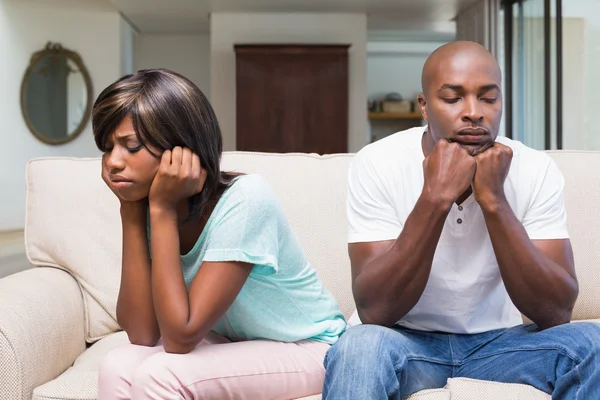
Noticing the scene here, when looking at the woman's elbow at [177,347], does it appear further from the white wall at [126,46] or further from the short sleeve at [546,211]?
the white wall at [126,46]

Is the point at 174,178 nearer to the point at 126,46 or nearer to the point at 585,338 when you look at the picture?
the point at 585,338

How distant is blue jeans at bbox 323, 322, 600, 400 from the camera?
3.92 ft

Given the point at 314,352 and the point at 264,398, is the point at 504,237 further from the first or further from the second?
the point at 264,398

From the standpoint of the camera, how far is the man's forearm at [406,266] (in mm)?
1311

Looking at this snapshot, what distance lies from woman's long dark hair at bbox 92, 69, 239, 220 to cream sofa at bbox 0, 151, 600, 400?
0.53 metres

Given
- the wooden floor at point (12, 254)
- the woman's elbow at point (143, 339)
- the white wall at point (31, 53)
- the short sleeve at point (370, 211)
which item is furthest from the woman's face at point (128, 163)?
the white wall at point (31, 53)

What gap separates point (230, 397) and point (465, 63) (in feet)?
2.37

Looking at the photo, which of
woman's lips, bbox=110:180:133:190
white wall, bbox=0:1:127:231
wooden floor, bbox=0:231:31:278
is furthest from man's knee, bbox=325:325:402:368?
white wall, bbox=0:1:127:231

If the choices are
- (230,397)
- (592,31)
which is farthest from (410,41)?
(230,397)

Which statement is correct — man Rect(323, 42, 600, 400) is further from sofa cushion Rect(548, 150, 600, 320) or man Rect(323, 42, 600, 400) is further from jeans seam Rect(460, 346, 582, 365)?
sofa cushion Rect(548, 150, 600, 320)

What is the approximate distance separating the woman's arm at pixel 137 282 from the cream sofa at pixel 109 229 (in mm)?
347

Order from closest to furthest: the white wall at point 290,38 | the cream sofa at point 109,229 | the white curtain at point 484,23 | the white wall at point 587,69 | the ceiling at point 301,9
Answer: the cream sofa at point 109,229, the white wall at point 587,69, the white curtain at point 484,23, the ceiling at point 301,9, the white wall at point 290,38

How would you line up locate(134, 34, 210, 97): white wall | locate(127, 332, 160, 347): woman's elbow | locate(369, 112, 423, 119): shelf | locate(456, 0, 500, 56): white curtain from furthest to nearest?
locate(369, 112, 423, 119): shelf < locate(134, 34, 210, 97): white wall < locate(456, 0, 500, 56): white curtain < locate(127, 332, 160, 347): woman's elbow

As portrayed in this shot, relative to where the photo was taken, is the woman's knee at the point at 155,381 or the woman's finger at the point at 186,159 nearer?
the woman's knee at the point at 155,381
